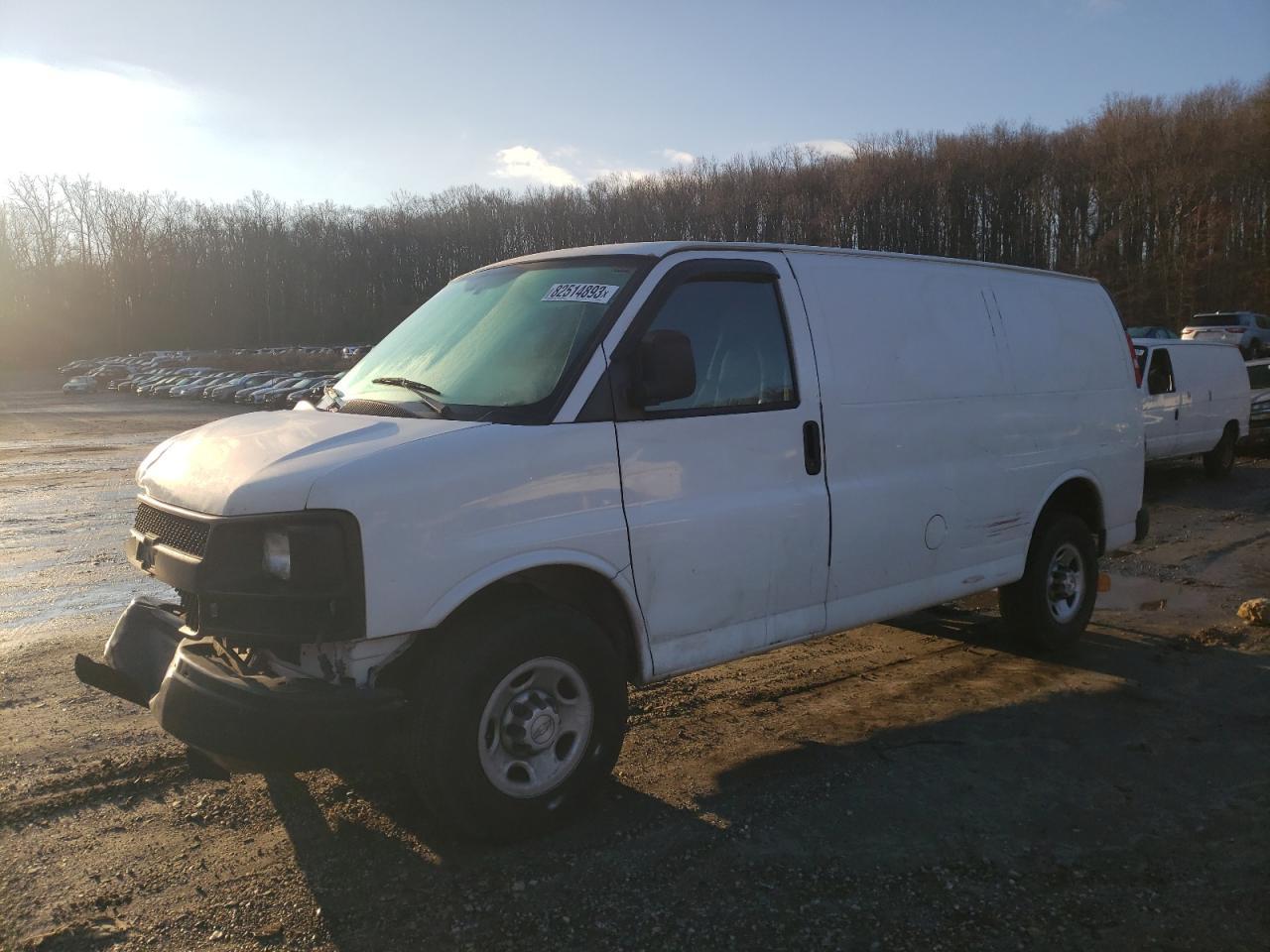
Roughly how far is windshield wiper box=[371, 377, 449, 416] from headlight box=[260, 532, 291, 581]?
867 millimetres

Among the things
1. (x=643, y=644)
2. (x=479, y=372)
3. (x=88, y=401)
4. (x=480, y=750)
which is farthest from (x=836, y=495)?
(x=88, y=401)

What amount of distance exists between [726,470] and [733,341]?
59cm

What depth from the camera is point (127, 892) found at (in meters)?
3.42

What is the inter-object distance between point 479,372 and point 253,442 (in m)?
0.93

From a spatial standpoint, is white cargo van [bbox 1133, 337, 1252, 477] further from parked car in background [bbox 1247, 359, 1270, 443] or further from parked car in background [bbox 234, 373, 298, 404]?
parked car in background [bbox 234, 373, 298, 404]

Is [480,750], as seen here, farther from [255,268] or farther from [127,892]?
[255,268]

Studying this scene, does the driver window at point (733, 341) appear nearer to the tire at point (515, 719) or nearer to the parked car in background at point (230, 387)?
the tire at point (515, 719)

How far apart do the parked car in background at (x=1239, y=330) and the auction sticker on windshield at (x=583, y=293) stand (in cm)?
3535

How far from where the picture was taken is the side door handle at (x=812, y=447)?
4.57 metres

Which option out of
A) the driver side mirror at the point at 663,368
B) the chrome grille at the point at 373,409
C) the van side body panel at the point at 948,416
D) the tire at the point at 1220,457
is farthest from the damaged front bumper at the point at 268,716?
the tire at the point at 1220,457

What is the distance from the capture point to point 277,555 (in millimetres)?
3373

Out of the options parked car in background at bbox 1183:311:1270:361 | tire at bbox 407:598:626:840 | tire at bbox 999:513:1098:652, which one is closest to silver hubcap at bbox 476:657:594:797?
tire at bbox 407:598:626:840

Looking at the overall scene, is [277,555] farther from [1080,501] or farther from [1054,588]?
[1080,501]

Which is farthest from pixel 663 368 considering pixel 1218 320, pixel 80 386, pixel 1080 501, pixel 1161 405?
pixel 80 386
